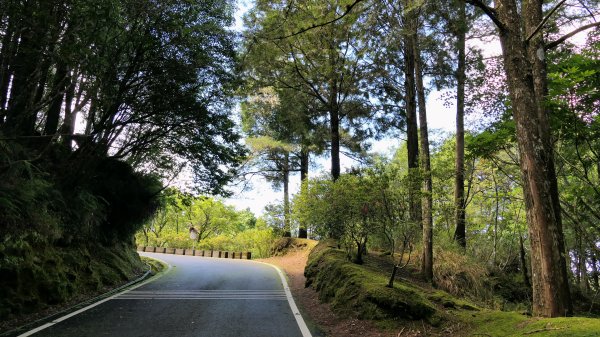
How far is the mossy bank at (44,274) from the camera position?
8555 millimetres

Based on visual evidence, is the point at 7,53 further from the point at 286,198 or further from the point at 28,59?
the point at 286,198

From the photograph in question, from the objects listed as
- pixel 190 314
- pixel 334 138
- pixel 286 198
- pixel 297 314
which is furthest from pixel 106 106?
pixel 286 198

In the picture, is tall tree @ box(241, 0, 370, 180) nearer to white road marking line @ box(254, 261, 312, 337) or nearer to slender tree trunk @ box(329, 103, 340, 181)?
slender tree trunk @ box(329, 103, 340, 181)

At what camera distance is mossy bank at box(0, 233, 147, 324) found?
8.55 m

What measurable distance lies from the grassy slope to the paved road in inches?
51.3

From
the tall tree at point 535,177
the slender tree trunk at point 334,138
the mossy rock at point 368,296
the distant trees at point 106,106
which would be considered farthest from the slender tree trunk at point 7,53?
the slender tree trunk at point 334,138

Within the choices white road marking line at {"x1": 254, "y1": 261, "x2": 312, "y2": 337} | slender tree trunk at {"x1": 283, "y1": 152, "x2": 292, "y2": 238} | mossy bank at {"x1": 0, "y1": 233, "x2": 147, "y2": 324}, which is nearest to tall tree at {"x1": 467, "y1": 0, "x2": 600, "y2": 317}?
white road marking line at {"x1": 254, "y1": 261, "x2": 312, "y2": 337}

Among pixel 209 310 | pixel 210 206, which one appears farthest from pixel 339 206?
pixel 210 206

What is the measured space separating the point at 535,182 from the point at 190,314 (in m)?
Answer: 7.07

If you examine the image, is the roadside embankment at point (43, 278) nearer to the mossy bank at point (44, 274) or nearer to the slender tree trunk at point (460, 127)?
the mossy bank at point (44, 274)

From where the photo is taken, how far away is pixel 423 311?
24.4 ft

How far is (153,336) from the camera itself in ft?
23.3

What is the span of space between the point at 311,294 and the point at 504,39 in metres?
8.85

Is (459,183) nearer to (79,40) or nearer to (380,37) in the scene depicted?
(380,37)
